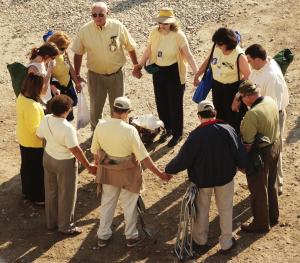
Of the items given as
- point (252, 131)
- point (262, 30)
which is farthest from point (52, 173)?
point (262, 30)

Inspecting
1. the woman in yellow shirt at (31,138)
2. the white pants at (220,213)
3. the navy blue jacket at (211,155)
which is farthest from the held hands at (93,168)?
the white pants at (220,213)

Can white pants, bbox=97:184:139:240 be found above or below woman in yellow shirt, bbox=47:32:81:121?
below

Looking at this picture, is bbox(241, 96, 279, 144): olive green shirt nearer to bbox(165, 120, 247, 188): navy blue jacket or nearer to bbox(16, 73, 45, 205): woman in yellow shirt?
Result: bbox(165, 120, 247, 188): navy blue jacket

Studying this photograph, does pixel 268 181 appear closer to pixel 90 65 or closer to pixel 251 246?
pixel 251 246

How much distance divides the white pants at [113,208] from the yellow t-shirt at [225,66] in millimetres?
2185

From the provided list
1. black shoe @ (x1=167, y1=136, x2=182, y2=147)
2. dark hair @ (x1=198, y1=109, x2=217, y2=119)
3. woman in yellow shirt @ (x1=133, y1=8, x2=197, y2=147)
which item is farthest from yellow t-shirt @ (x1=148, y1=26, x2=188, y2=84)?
dark hair @ (x1=198, y1=109, x2=217, y2=119)

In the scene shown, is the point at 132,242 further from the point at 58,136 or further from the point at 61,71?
the point at 61,71

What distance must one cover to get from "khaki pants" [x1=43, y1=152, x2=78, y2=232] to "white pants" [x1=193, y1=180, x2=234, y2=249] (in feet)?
5.15

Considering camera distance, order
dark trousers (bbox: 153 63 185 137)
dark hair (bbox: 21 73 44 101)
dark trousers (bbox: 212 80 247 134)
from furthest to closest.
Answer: dark trousers (bbox: 153 63 185 137)
dark trousers (bbox: 212 80 247 134)
dark hair (bbox: 21 73 44 101)

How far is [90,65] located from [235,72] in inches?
93.5

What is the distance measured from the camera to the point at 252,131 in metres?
6.69

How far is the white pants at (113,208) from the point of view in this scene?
276 inches

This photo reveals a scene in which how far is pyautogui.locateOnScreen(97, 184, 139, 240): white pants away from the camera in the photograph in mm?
7008

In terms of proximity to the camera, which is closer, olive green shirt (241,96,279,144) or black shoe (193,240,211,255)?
olive green shirt (241,96,279,144)
